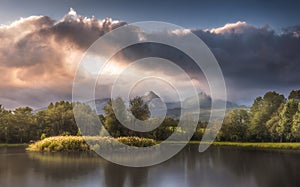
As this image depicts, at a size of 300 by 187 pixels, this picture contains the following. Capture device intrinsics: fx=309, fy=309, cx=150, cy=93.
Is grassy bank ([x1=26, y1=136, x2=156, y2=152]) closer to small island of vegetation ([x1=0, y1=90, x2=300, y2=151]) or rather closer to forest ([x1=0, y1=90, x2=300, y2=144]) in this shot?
small island of vegetation ([x1=0, y1=90, x2=300, y2=151])

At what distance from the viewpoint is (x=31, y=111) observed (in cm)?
6288

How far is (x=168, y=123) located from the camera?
62812mm

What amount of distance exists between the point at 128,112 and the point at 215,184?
3238 centimetres

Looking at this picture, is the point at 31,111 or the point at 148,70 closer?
the point at 148,70

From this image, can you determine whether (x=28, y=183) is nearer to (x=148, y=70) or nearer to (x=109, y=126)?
(x=148, y=70)

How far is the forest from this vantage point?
42.3 meters

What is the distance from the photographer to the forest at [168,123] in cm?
4228

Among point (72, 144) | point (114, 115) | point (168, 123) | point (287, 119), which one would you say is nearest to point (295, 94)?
point (287, 119)

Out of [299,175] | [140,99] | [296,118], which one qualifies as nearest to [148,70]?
[140,99]

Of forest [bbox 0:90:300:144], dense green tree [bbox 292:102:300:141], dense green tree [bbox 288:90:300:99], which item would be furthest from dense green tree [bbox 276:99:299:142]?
dense green tree [bbox 288:90:300:99]

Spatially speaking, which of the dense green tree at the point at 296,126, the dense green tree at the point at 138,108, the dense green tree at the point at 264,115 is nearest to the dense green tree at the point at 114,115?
the dense green tree at the point at 138,108

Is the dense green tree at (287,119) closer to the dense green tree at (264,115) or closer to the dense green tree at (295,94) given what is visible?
the dense green tree at (295,94)

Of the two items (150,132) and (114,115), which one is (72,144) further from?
(150,132)

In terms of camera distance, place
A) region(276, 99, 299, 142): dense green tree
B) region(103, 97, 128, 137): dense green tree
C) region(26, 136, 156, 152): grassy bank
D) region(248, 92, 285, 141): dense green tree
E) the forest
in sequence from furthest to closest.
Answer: region(248, 92, 285, 141): dense green tree, region(103, 97, 128, 137): dense green tree, the forest, region(276, 99, 299, 142): dense green tree, region(26, 136, 156, 152): grassy bank
